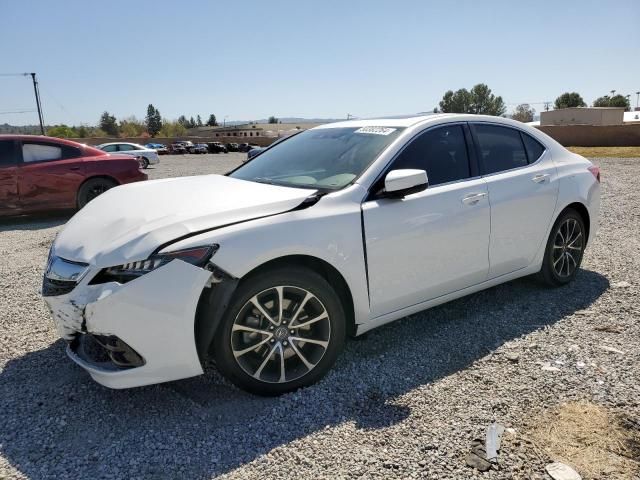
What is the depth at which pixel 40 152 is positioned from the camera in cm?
852

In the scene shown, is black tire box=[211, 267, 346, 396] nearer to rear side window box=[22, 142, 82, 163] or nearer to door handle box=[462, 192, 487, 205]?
door handle box=[462, 192, 487, 205]

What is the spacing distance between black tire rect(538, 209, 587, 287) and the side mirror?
1.92 m

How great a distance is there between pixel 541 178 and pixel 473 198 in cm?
98

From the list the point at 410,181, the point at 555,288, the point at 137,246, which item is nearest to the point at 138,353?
the point at 137,246

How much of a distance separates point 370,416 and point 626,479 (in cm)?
124

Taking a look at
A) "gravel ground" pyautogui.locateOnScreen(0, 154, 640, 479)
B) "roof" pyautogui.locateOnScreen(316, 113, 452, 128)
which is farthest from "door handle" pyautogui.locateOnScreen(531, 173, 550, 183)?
"gravel ground" pyautogui.locateOnScreen(0, 154, 640, 479)

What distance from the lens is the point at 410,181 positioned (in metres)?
3.20

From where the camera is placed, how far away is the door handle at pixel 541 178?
4270mm

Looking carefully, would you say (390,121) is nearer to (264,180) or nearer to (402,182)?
(402,182)

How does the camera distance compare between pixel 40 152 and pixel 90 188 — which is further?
pixel 90 188

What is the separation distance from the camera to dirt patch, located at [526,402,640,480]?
7.81 ft

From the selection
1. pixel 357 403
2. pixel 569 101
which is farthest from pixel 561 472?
pixel 569 101

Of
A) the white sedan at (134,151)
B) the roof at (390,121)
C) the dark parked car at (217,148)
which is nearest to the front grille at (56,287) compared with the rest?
the roof at (390,121)

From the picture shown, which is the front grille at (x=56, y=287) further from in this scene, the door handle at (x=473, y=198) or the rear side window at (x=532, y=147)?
the rear side window at (x=532, y=147)
